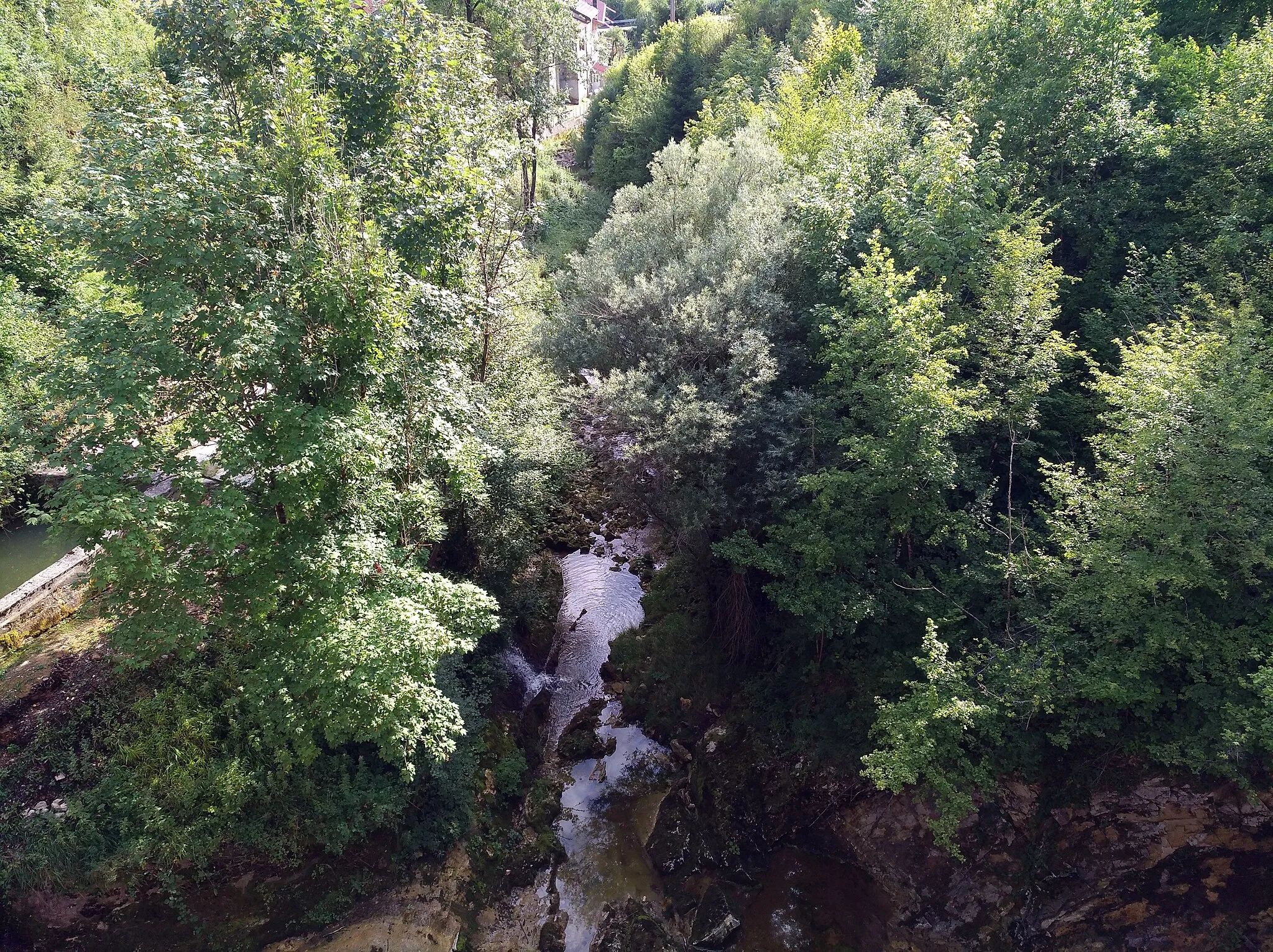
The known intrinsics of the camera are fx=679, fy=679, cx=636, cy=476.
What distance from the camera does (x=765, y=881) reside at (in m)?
15.5

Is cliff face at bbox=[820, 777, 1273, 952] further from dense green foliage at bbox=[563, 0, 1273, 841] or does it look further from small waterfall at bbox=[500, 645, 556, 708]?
small waterfall at bbox=[500, 645, 556, 708]

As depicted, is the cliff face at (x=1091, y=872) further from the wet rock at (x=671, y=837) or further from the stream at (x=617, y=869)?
the wet rock at (x=671, y=837)

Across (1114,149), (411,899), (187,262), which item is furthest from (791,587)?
(1114,149)

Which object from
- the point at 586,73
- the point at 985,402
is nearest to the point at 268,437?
the point at 985,402

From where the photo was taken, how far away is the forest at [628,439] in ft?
33.5

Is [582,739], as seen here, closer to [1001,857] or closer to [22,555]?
[1001,857]

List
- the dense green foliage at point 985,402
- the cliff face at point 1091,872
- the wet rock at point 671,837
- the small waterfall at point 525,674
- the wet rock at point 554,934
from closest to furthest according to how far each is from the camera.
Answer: the dense green foliage at point 985,402 < the cliff face at point 1091,872 < the wet rock at point 554,934 < the wet rock at point 671,837 < the small waterfall at point 525,674

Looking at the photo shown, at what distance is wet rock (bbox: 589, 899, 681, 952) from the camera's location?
13891 mm

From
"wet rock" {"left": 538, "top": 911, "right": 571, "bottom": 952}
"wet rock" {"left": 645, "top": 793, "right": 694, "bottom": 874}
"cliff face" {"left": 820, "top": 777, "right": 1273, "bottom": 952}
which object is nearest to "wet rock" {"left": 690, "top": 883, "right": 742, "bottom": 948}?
"wet rock" {"left": 645, "top": 793, "right": 694, "bottom": 874}

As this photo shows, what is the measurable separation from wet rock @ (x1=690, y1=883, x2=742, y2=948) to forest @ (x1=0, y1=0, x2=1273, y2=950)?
10.4 feet

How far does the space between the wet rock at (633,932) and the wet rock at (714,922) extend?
53cm

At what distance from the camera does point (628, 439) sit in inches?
724

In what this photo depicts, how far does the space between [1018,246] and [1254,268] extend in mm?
4786

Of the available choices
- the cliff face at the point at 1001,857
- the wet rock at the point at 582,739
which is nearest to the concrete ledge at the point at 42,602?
the wet rock at the point at 582,739
